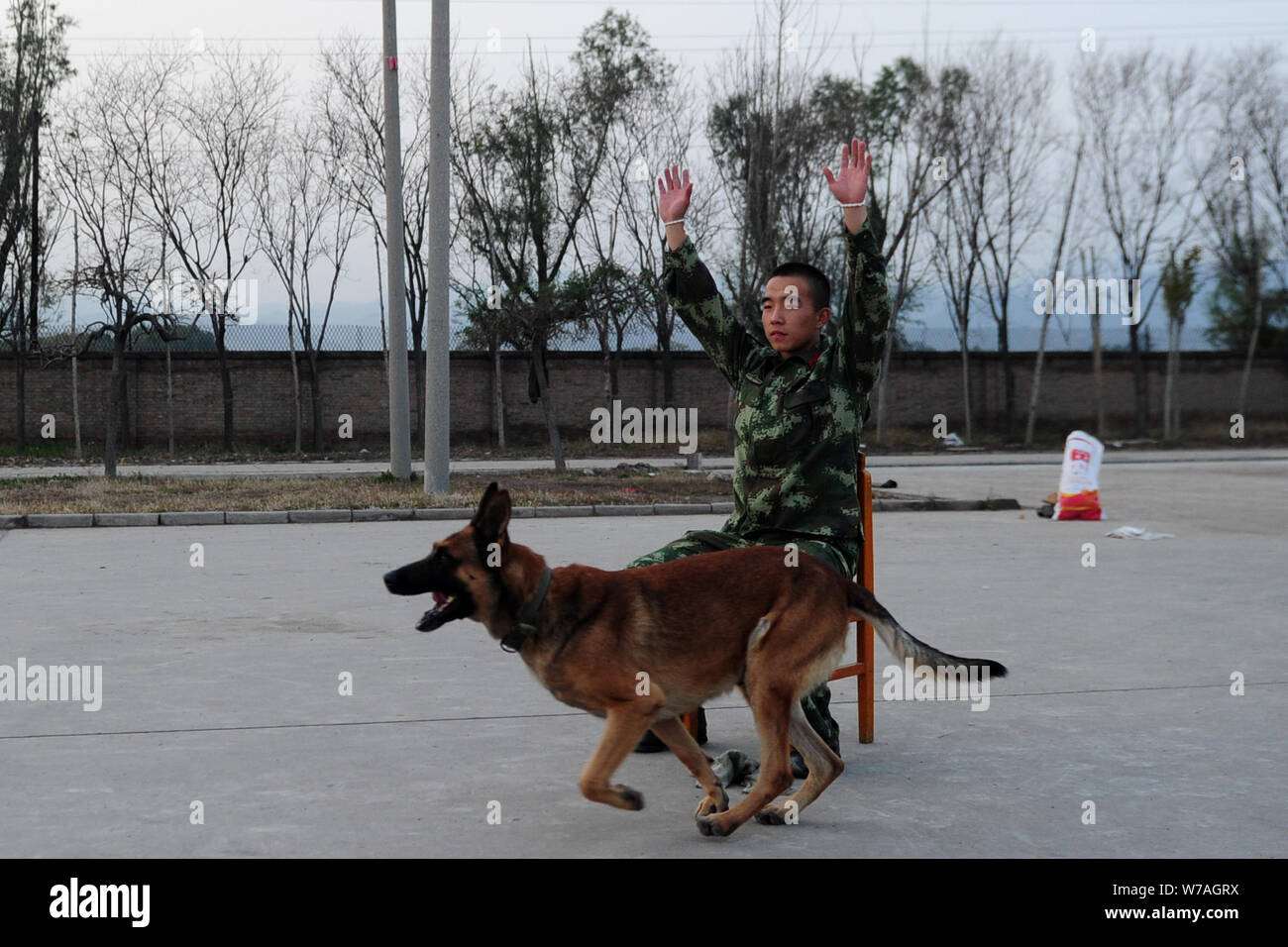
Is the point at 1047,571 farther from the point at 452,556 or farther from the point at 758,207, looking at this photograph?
the point at 758,207

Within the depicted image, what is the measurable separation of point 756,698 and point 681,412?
3007 centimetres

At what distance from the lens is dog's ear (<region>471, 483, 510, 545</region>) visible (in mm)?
3756

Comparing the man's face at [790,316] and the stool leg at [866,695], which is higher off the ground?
the man's face at [790,316]

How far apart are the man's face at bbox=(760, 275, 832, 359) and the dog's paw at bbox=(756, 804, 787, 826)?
1.71 meters

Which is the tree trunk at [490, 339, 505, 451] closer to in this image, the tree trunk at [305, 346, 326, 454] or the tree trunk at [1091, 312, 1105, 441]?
the tree trunk at [305, 346, 326, 454]

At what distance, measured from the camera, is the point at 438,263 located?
16281mm

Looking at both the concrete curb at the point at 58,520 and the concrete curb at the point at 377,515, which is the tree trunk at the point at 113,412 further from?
the concrete curb at the point at 377,515

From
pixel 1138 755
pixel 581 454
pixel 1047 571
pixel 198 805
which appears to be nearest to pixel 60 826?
pixel 198 805

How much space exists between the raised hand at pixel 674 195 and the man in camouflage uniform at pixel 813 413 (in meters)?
0.60

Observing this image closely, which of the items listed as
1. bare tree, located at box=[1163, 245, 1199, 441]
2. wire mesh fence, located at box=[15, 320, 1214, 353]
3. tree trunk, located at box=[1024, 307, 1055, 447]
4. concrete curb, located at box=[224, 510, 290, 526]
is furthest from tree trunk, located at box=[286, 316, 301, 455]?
bare tree, located at box=[1163, 245, 1199, 441]

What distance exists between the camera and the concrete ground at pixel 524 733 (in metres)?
4.09

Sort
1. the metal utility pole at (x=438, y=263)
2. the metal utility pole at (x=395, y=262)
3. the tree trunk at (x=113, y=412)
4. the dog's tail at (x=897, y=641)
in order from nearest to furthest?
the dog's tail at (x=897, y=641) → the metal utility pole at (x=438, y=263) → the metal utility pole at (x=395, y=262) → the tree trunk at (x=113, y=412)

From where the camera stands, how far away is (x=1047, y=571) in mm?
10516

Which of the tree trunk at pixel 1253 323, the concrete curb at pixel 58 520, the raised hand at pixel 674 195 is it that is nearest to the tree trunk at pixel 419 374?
the concrete curb at pixel 58 520
